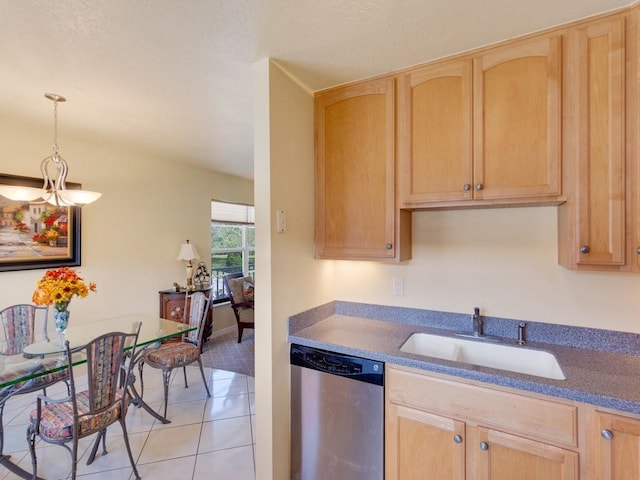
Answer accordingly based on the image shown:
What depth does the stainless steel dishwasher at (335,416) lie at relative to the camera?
1.53m

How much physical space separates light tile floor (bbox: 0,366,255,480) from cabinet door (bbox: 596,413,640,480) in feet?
5.86

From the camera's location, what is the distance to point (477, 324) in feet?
5.78

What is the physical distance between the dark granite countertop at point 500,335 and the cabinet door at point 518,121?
747mm

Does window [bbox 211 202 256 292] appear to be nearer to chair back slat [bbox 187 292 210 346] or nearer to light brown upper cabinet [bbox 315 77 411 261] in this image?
chair back slat [bbox 187 292 210 346]

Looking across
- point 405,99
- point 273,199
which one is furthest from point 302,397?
point 405,99

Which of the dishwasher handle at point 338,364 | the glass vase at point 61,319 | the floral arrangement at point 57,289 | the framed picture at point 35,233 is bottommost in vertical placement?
the dishwasher handle at point 338,364

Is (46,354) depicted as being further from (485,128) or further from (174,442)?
(485,128)

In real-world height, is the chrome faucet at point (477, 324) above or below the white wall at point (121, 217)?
below

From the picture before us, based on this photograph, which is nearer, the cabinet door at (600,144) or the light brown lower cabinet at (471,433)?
the light brown lower cabinet at (471,433)

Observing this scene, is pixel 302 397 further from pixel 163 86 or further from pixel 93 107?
pixel 93 107

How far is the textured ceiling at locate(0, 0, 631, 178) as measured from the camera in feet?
4.20

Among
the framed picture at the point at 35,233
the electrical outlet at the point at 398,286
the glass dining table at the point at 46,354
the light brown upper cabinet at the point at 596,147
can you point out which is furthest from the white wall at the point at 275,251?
the framed picture at the point at 35,233

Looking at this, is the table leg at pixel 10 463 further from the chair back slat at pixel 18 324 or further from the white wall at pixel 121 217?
the white wall at pixel 121 217

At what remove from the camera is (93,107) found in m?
2.30
